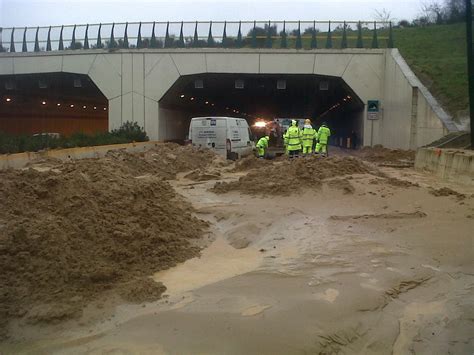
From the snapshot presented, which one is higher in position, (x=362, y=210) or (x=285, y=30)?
(x=285, y=30)

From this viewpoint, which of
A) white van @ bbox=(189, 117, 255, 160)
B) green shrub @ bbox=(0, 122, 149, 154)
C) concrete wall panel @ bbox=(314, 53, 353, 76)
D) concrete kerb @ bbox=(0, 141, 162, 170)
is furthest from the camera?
concrete wall panel @ bbox=(314, 53, 353, 76)

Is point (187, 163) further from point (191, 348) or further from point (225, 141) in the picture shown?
point (191, 348)

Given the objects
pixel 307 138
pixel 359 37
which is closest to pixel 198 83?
pixel 359 37

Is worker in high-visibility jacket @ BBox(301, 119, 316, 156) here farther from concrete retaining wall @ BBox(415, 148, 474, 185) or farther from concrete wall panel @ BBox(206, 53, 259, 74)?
concrete wall panel @ BBox(206, 53, 259, 74)

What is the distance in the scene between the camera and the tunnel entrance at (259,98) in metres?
34.2

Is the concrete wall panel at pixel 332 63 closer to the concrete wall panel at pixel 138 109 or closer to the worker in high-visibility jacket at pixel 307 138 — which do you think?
the concrete wall panel at pixel 138 109

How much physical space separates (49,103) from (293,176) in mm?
39518

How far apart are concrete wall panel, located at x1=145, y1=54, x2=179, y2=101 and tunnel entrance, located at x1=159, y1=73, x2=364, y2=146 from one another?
0.48 metres

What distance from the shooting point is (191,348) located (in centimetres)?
464

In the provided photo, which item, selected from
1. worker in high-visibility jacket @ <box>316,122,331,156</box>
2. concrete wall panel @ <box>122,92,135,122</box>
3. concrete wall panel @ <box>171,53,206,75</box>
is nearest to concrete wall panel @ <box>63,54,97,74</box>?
concrete wall panel @ <box>122,92,135,122</box>

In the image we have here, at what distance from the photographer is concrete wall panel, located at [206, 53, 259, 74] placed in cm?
3222

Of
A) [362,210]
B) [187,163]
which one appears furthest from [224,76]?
[362,210]

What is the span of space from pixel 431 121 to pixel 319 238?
51.8 ft

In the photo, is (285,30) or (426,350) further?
(285,30)
